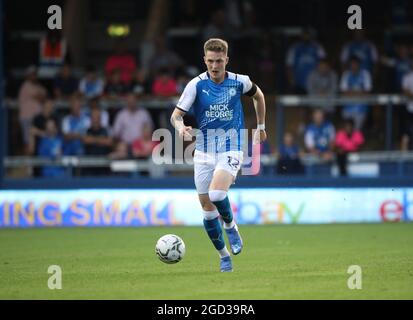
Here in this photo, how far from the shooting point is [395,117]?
19141 millimetres

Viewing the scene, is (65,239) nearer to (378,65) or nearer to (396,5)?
(378,65)

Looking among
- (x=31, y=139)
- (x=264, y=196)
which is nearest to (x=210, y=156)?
(x=264, y=196)

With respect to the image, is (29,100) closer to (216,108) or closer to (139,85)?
(139,85)

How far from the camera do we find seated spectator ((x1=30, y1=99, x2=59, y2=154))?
747 inches

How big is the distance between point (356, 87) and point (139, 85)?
155 inches

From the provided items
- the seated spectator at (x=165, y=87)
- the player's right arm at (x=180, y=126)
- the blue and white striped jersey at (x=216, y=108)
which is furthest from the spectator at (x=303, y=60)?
the player's right arm at (x=180, y=126)

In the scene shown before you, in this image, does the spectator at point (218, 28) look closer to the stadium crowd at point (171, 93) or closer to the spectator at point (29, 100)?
the stadium crowd at point (171, 93)

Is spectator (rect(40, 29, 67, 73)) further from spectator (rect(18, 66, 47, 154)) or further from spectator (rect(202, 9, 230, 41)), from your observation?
spectator (rect(202, 9, 230, 41))

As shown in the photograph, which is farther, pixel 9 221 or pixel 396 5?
pixel 396 5

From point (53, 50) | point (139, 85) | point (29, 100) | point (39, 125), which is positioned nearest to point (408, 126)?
point (139, 85)

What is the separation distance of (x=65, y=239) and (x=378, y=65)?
27.0ft
